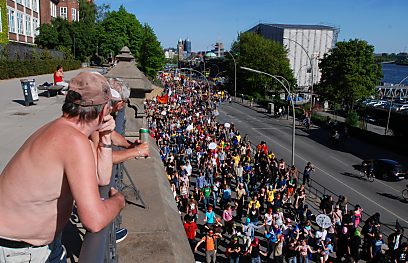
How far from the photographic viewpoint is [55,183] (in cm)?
182

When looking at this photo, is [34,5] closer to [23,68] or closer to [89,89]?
[23,68]

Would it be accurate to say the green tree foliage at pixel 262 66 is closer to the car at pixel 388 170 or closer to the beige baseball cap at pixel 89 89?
the car at pixel 388 170

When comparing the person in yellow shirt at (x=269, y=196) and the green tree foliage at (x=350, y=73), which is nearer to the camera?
the person in yellow shirt at (x=269, y=196)

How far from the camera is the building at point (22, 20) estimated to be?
4709 cm

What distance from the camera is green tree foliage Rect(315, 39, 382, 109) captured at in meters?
55.6

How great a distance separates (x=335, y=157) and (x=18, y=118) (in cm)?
2404

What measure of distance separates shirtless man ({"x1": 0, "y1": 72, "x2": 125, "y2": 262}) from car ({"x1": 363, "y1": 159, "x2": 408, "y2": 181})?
26.0m

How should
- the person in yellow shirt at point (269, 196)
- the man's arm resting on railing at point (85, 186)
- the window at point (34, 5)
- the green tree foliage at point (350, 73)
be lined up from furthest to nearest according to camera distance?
the window at point (34, 5), the green tree foliage at point (350, 73), the person in yellow shirt at point (269, 196), the man's arm resting on railing at point (85, 186)

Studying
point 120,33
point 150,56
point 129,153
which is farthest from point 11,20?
point 129,153

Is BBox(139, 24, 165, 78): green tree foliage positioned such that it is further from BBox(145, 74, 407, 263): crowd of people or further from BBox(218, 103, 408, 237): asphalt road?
BBox(145, 74, 407, 263): crowd of people

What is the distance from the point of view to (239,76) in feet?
267

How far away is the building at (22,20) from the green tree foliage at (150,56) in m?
18.6

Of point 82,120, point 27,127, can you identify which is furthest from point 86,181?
point 27,127

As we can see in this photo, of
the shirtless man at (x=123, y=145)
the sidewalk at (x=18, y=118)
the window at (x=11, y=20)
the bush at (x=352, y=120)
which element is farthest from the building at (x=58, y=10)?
the shirtless man at (x=123, y=145)
